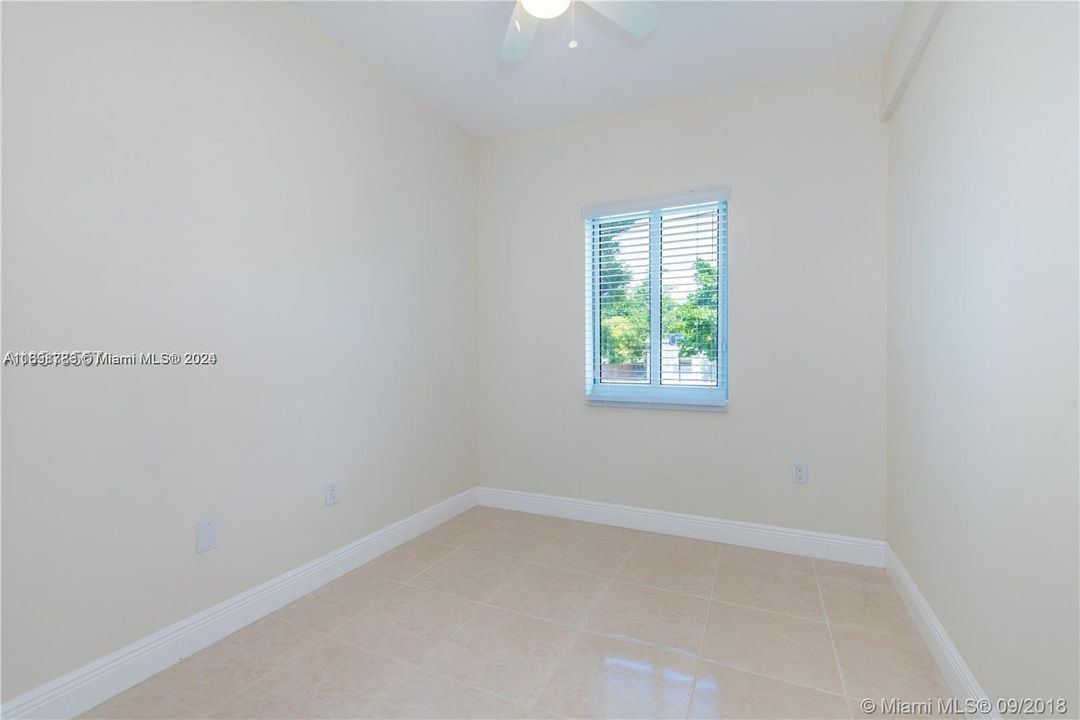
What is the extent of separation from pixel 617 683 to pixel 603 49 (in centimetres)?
283

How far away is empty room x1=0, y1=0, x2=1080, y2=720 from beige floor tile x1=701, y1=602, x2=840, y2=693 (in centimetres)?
2

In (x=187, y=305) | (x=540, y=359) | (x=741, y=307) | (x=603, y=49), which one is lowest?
(x=540, y=359)

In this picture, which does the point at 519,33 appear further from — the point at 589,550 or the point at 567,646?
the point at 589,550

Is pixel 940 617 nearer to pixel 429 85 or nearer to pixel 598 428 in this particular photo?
pixel 598 428

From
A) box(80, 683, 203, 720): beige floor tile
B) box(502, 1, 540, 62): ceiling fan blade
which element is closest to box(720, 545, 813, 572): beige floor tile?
box(80, 683, 203, 720): beige floor tile

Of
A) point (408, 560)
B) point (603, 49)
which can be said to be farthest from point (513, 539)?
point (603, 49)

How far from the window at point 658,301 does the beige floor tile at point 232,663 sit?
206 centimetres

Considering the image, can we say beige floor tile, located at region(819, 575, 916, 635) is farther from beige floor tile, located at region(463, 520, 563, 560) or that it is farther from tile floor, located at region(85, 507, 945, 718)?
beige floor tile, located at region(463, 520, 563, 560)

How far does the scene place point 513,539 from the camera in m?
2.88

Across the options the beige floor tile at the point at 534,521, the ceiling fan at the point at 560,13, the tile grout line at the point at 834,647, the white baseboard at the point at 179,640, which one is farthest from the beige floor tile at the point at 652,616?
the ceiling fan at the point at 560,13

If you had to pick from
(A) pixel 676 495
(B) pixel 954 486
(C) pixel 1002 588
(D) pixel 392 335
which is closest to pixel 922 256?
(B) pixel 954 486

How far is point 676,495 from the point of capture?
2.94 meters

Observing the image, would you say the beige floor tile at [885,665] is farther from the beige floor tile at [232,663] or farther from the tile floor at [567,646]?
the beige floor tile at [232,663]

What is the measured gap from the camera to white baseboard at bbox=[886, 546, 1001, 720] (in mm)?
1443
